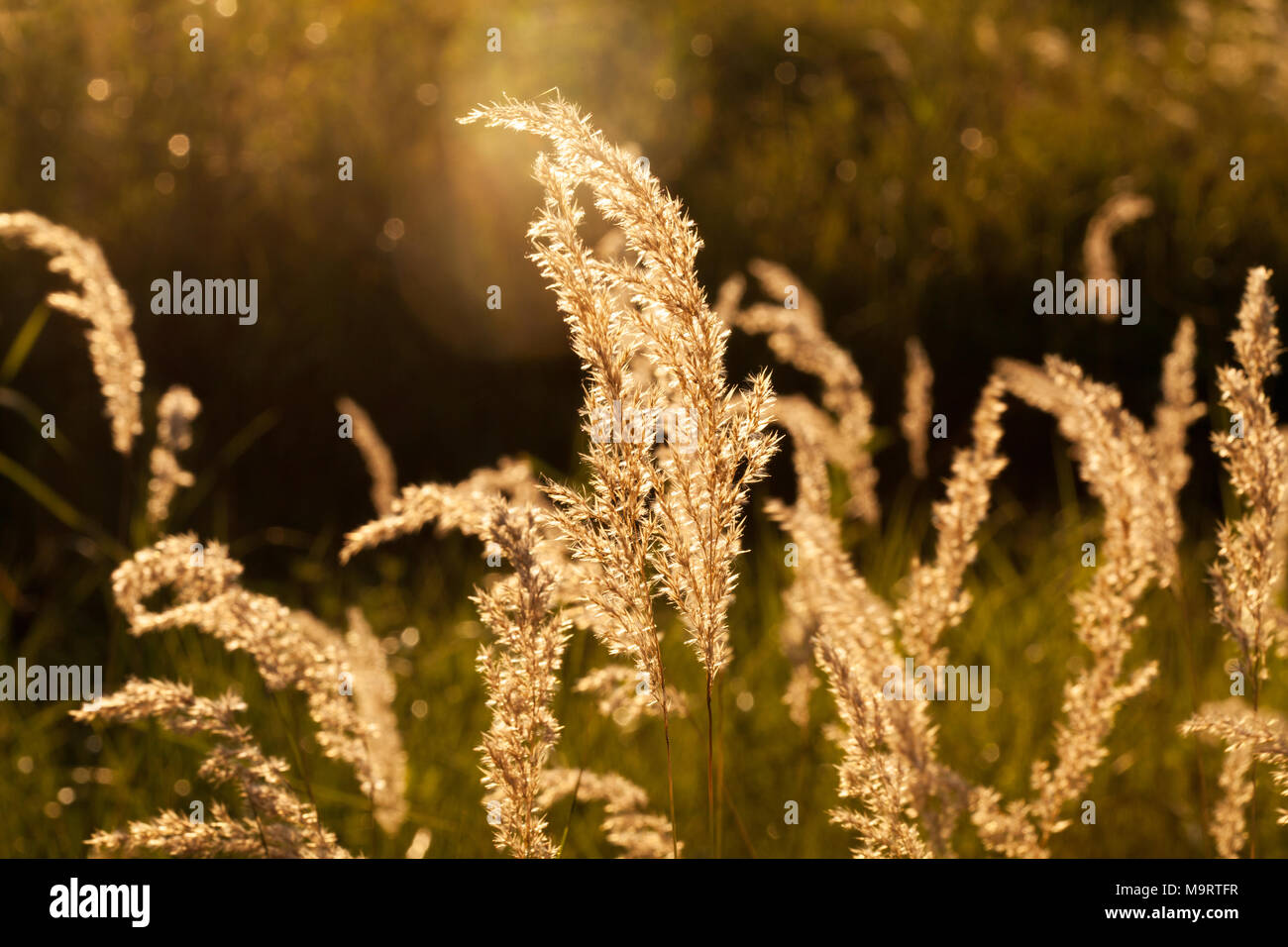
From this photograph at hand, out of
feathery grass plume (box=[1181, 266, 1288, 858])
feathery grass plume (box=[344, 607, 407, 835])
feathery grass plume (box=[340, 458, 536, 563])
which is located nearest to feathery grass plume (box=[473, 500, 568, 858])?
feathery grass plume (box=[340, 458, 536, 563])

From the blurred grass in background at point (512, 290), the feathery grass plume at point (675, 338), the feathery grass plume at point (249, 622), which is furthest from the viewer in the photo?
the blurred grass in background at point (512, 290)

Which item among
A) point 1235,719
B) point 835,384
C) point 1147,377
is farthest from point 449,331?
point 1235,719

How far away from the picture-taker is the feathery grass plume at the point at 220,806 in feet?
4.77

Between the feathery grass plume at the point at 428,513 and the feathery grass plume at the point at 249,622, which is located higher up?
the feathery grass plume at the point at 428,513

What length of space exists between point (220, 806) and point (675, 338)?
0.93 m

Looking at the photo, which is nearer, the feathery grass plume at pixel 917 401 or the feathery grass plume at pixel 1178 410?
the feathery grass plume at pixel 1178 410

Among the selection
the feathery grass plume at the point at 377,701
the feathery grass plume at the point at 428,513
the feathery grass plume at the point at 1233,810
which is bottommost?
the feathery grass plume at the point at 1233,810

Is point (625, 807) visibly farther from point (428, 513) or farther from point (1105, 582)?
point (1105, 582)

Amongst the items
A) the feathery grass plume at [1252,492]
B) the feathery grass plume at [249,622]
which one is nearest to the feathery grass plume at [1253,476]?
the feathery grass plume at [1252,492]

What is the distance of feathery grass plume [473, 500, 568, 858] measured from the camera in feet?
4.43

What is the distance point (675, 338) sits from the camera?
1311mm

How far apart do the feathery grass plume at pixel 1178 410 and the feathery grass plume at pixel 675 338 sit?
1101mm

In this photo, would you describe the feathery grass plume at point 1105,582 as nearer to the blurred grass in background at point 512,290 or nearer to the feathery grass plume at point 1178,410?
the feathery grass plume at point 1178,410
